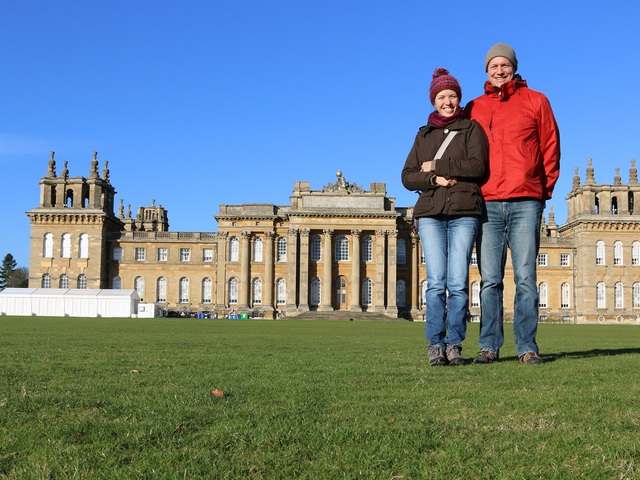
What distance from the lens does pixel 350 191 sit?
67.4m

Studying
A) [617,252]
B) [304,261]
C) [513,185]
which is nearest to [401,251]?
[304,261]

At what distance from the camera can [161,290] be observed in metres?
71.4

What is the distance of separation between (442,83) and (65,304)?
167 feet

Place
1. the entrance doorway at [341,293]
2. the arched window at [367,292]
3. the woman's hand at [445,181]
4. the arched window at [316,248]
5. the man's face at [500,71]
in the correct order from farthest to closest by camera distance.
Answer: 1. the arched window at [316,248]
2. the entrance doorway at [341,293]
3. the arched window at [367,292]
4. the man's face at [500,71]
5. the woman's hand at [445,181]

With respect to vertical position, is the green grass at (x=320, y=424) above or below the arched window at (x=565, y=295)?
below

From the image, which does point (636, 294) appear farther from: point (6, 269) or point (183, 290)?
point (6, 269)

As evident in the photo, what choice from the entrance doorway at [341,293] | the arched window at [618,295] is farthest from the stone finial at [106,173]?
the arched window at [618,295]

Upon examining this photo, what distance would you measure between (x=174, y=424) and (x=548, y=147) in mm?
5563

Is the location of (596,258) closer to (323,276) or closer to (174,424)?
(323,276)

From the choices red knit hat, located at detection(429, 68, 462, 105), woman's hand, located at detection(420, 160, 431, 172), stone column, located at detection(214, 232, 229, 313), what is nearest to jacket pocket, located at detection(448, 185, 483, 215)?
woman's hand, located at detection(420, 160, 431, 172)

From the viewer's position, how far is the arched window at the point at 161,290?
71250 mm

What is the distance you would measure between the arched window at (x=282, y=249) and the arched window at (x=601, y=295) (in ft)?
96.1

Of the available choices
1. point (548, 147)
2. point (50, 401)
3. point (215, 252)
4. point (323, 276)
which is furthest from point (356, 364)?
point (215, 252)

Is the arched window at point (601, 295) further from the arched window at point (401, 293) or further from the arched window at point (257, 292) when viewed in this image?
the arched window at point (257, 292)
